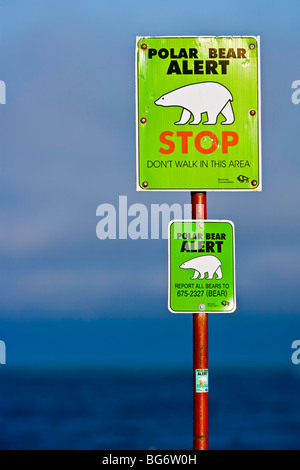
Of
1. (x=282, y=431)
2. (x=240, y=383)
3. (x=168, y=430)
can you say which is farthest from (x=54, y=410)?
(x=240, y=383)

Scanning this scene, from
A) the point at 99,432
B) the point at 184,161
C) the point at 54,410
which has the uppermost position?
the point at 54,410

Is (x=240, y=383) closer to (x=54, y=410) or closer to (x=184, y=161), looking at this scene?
(x=54, y=410)

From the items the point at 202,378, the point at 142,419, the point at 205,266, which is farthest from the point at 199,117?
the point at 142,419

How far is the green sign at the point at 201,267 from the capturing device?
5.68 metres

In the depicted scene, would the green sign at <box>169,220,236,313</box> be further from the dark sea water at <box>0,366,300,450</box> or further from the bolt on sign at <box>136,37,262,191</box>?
the dark sea water at <box>0,366,300,450</box>

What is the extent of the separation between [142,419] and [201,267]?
3648 centimetres

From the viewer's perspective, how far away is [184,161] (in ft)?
19.1

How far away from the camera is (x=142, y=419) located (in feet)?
134

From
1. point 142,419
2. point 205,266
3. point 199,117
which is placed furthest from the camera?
point 142,419

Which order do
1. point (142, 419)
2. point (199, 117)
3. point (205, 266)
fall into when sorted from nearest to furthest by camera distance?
point (205, 266) < point (199, 117) < point (142, 419)

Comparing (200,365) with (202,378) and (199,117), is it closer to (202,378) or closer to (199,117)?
(202,378)
